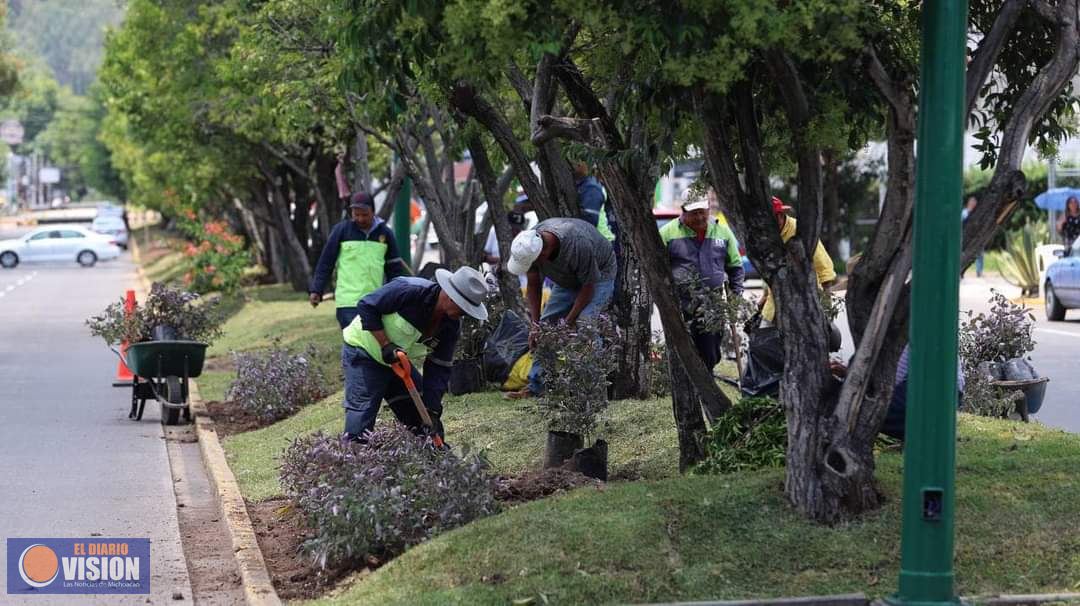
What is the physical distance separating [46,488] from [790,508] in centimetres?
581

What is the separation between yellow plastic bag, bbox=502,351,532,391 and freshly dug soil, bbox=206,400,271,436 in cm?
255

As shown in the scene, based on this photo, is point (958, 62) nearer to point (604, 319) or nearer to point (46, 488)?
point (604, 319)

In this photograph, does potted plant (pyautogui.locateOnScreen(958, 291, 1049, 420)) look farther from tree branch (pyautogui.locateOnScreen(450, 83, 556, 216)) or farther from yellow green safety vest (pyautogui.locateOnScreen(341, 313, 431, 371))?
yellow green safety vest (pyautogui.locateOnScreen(341, 313, 431, 371))

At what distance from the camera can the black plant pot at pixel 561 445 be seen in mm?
9391

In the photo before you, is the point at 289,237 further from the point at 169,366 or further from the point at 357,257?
the point at 357,257


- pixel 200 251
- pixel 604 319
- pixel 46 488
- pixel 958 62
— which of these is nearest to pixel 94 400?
pixel 46 488

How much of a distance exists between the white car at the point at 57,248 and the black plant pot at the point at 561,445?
172 ft

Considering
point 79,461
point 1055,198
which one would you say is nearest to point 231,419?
point 79,461

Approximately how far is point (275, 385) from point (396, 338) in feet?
18.0

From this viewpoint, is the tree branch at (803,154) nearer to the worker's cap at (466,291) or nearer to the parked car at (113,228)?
the worker's cap at (466,291)

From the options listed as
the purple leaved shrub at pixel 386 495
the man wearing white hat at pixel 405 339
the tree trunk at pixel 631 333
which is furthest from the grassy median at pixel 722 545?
the tree trunk at pixel 631 333

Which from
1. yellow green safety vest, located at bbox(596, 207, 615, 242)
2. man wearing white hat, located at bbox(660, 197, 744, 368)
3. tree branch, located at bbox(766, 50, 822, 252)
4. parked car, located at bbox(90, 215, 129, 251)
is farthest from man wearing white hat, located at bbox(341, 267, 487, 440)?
parked car, located at bbox(90, 215, 129, 251)

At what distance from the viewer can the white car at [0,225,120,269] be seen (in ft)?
193

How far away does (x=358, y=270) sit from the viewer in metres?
13.4
